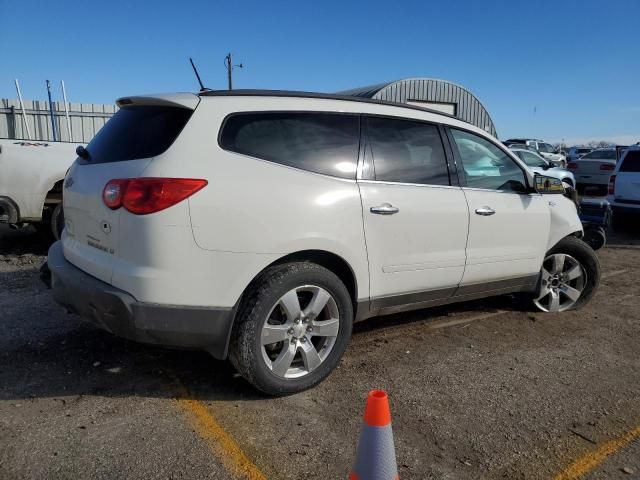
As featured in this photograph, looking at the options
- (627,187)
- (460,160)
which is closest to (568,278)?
(460,160)

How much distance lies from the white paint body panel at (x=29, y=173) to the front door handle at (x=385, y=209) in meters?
4.75

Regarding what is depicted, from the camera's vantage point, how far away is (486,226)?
13.1 feet

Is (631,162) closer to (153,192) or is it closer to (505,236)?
(505,236)

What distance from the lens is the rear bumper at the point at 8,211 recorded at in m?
6.14

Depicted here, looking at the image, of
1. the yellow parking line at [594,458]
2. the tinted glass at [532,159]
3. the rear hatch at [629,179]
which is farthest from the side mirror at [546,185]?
the tinted glass at [532,159]

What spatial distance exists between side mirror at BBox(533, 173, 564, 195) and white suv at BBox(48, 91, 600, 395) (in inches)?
26.3

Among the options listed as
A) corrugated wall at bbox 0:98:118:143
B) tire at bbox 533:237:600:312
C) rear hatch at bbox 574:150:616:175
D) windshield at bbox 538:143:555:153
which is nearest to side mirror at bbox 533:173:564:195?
tire at bbox 533:237:600:312

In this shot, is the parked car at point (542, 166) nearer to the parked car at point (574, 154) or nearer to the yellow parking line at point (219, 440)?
the yellow parking line at point (219, 440)

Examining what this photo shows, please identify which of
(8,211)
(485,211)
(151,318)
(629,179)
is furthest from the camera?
(629,179)

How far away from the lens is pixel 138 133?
3.03 m

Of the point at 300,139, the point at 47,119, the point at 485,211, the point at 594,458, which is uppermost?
the point at 47,119

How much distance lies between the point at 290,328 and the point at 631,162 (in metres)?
9.42

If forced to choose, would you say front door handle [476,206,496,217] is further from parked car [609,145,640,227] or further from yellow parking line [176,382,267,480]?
parked car [609,145,640,227]

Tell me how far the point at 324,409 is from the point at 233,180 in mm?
1403
